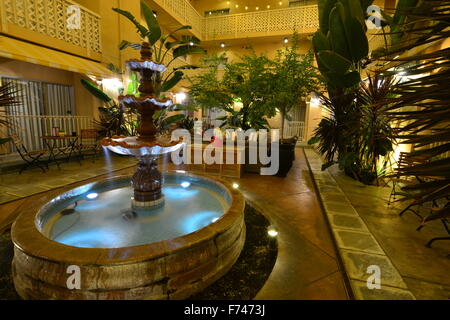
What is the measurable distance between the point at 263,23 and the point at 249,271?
15335mm

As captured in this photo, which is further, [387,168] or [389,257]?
[387,168]

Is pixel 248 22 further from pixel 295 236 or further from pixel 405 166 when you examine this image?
pixel 405 166

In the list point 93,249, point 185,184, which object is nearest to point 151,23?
point 185,184

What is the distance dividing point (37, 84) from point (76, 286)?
29.0 ft

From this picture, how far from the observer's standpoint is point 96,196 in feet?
12.4

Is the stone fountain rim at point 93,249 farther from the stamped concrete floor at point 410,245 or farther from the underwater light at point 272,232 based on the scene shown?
the stamped concrete floor at point 410,245

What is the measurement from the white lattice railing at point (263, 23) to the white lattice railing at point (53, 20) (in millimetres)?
8840

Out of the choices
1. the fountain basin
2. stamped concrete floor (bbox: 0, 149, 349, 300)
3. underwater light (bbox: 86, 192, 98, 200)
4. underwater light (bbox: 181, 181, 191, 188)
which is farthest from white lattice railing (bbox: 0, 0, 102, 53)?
→ the fountain basin

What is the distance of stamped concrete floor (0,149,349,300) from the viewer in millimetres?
2059

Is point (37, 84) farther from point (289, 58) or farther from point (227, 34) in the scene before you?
point (227, 34)

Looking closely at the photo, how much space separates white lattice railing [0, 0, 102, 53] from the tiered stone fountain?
A: 218 inches

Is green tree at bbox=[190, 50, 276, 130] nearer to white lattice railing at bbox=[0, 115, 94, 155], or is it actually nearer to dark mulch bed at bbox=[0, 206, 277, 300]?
white lattice railing at bbox=[0, 115, 94, 155]

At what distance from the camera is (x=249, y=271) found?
7.62 ft

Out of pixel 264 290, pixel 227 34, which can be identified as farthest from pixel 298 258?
pixel 227 34
